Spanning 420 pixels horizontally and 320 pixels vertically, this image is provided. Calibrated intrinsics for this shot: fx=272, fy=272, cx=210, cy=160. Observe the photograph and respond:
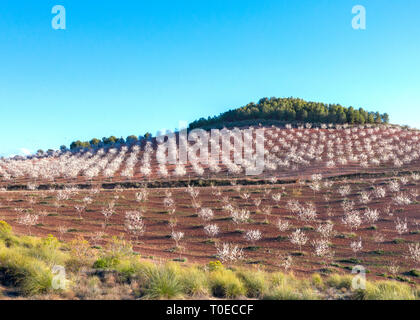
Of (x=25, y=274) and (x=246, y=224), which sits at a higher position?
(x=25, y=274)

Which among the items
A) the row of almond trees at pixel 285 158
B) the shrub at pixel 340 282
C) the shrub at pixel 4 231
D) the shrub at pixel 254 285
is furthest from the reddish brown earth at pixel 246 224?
the row of almond trees at pixel 285 158

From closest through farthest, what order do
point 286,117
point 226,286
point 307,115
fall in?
point 226,286 < point 307,115 < point 286,117

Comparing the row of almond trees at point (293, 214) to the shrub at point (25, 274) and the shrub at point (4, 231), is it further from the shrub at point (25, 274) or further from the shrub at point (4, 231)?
the shrub at point (25, 274)

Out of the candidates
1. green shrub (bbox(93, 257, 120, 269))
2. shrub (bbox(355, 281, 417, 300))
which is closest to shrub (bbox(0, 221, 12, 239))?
green shrub (bbox(93, 257, 120, 269))

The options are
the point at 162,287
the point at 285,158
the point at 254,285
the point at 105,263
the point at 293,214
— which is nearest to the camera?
the point at 162,287

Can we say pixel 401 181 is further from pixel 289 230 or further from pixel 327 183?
pixel 289 230

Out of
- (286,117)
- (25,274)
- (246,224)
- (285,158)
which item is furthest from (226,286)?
(286,117)

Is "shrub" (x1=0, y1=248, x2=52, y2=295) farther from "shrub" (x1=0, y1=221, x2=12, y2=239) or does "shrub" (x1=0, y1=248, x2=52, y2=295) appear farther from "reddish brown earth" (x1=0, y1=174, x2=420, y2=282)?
"reddish brown earth" (x1=0, y1=174, x2=420, y2=282)

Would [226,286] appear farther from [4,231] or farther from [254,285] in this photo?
[4,231]

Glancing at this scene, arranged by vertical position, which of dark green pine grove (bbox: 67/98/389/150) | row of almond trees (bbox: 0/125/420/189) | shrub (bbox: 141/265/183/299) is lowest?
shrub (bbox: 141/265/183/299)

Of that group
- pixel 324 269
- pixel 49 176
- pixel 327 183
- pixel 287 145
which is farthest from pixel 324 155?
pixel 49 176
